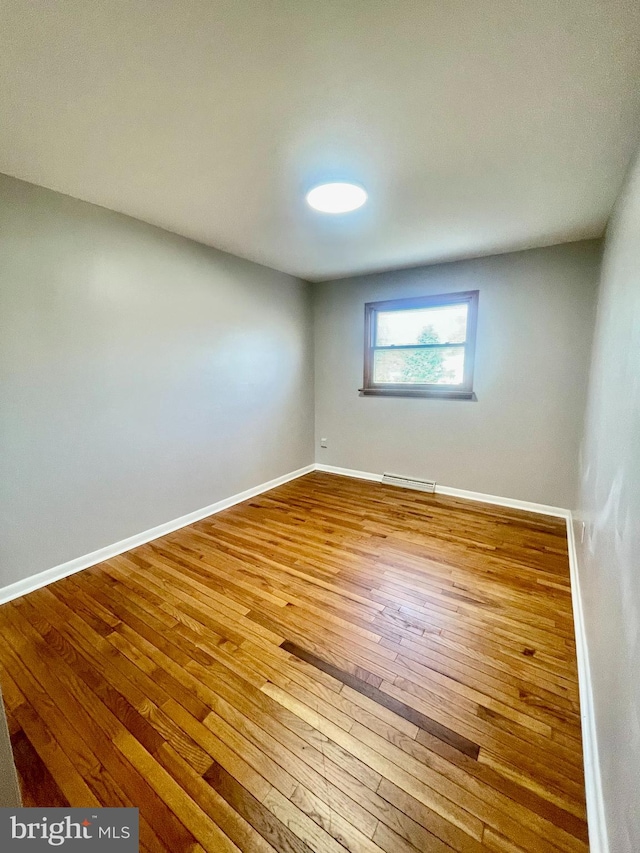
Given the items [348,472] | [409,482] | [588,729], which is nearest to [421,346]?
[409,482]

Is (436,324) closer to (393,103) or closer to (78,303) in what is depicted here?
(393,103)

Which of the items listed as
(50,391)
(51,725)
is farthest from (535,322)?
(51,725)

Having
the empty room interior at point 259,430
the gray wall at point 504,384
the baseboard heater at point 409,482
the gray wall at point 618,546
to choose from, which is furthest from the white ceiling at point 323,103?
the baseboard heater at point 409,482

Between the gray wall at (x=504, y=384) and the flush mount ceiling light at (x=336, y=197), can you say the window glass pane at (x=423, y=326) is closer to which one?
the gray wall at (x=504, y=384)

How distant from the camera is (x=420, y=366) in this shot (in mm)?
3893

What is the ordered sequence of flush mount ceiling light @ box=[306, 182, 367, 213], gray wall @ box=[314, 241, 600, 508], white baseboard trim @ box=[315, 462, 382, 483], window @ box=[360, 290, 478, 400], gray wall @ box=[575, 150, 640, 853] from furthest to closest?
white baseboard trim @ box=[315, 462, 382, 483], window @ box=[360, 290, 478, 400], gray wall @ box=[314, 241, 600, 508], flush mount ceiling light @ box=[306, 182, 367, 213], gray wall @ box=[575, 150, 640, 853]

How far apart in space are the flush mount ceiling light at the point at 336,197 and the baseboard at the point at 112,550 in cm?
272

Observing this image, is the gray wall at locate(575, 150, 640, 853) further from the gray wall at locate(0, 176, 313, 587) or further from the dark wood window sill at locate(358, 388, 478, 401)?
the gray wall at locate(0, 176, 313, 587)

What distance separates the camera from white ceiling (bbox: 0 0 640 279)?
1056mm

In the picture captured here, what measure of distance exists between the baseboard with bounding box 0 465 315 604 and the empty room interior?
0.02 m

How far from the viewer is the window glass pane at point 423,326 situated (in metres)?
3.61

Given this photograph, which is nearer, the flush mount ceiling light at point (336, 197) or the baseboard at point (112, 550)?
the flush mount ceiling light at point (336, 197)

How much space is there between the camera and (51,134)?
62.4 inches

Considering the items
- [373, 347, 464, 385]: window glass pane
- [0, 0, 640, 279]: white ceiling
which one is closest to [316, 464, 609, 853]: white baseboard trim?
[373, 347, 464, 385]: window glass pane
